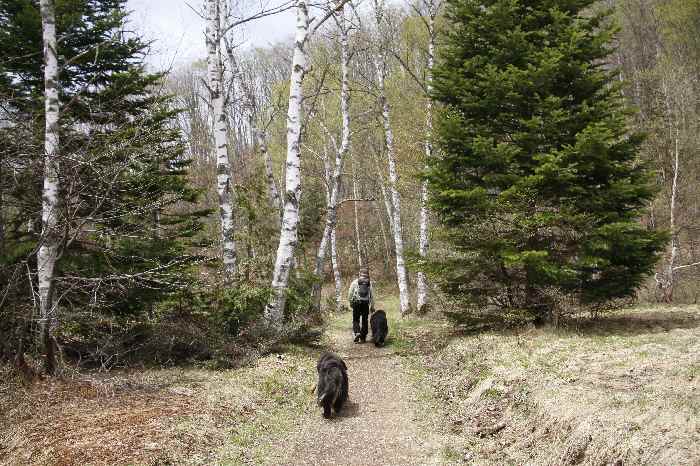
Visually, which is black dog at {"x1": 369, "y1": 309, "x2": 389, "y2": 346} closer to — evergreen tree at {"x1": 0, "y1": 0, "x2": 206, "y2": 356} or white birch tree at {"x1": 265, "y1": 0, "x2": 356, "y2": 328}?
white birch tree at {"x1": 265, "y1": 0, "x2": 356, "y2": 328}

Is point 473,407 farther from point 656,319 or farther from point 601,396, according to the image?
point 656,319

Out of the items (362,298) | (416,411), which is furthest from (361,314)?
(416,411)

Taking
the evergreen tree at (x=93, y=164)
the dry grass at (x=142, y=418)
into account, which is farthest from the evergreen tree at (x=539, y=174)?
the evergreen tree at (x=93, y=164)

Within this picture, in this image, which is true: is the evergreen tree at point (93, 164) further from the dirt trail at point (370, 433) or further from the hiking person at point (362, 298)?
the hiking person at point (362, 298)

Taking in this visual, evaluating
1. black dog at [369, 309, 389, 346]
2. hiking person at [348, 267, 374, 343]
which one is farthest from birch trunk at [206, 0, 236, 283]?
black dog at [369, 309, 389, 346]

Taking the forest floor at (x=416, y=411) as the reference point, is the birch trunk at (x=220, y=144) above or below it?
above

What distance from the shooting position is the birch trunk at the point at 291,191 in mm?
10125

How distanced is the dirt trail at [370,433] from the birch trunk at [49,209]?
154 inches

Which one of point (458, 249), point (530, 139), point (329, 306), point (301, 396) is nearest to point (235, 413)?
point (301, 396)

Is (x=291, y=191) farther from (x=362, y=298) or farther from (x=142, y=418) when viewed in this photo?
(x=142, y=418)

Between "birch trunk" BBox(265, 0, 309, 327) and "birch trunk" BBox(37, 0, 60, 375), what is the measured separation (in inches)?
168

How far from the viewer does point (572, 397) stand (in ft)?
16.6

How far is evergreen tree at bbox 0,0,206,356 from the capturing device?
6.77 metres

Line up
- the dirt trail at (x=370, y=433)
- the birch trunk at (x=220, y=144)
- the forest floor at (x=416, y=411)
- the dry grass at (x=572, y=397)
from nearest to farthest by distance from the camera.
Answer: the dry grass at (x=572, y=397) < the forest floor at (x=416, y=411) < the dirt trail at (x=370, y=433) < the birch trunk at (x=220, y=144)
